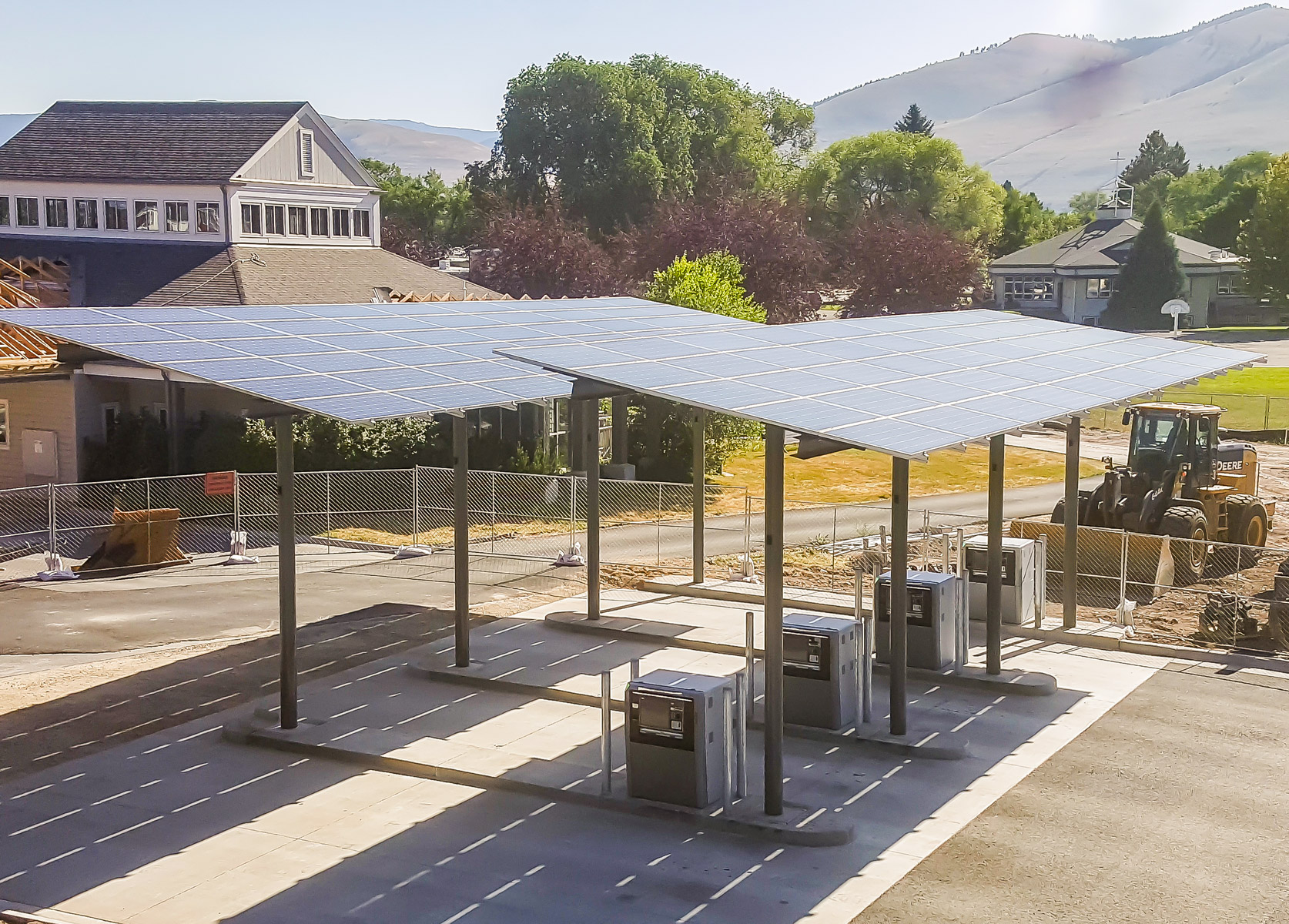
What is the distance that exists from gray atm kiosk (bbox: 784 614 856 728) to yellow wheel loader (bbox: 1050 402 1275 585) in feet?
35.6

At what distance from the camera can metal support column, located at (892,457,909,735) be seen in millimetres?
15750

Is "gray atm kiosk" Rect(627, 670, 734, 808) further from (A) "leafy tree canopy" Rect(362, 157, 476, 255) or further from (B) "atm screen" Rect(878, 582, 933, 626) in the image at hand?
(A) "leafy tree canopy" Rect(362, 157, 476, 255)

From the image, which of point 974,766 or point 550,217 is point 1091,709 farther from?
point 550,217

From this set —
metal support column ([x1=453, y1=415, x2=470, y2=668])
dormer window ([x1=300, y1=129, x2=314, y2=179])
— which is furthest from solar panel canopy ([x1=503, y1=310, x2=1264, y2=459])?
dormer window ([x1=300, y1=129, x2=314, y2=179])

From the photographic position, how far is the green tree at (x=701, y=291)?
131 feet

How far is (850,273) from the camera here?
75125 millimetres

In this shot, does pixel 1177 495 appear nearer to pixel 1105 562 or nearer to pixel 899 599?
pixel 1105 562

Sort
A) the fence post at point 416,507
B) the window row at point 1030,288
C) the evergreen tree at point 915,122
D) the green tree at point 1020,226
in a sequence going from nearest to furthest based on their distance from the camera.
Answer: the fence post at point 416,507, the window row at point 1030,288, the green tree at point 1020,226, the evergreen tree at point 915,122

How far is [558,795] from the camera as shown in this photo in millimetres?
14359

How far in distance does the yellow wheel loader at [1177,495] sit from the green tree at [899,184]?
73.6 meters

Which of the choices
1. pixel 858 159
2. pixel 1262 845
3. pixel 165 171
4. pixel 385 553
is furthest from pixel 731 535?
pixel 858 159

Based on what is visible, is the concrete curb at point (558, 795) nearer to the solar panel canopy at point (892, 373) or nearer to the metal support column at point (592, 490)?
the solar panel canopy at point (892, 373)

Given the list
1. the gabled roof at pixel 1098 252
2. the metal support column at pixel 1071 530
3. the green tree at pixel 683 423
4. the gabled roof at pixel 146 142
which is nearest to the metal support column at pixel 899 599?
the metal support column at pixel 1071 530

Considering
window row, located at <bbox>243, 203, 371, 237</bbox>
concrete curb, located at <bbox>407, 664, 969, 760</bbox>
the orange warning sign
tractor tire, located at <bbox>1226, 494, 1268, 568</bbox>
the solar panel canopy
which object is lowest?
concrete curb, located at <bbox>407, 664, 969, 760</bbox>
